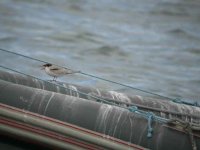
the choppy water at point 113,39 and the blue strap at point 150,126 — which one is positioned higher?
the choppy water at point 113,39

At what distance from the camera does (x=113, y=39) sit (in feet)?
34.7

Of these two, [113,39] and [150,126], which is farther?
[113,39]

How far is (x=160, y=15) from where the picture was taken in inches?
474

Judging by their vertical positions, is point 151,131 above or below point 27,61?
below

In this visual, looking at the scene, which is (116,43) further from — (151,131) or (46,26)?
(151,131)

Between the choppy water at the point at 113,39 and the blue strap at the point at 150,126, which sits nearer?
the blue strap at the point at 150,126

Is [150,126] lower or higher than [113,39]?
lower

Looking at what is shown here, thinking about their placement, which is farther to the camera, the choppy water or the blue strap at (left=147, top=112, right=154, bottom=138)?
the choppy water

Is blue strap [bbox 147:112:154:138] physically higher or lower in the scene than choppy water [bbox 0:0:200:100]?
lower

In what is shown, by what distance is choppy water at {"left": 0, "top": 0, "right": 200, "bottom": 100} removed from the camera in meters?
8.45

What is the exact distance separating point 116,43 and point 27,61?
7.34ft

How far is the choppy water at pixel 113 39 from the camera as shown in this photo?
8.45 metres

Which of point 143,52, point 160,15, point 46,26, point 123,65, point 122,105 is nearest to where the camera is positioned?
point 122,105

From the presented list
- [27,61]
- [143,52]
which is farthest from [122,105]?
[143,52]
